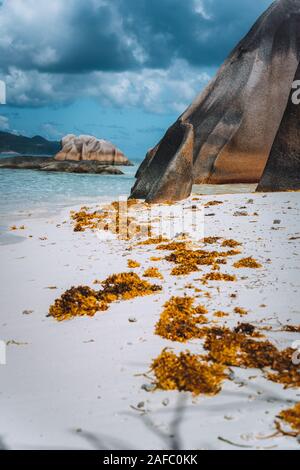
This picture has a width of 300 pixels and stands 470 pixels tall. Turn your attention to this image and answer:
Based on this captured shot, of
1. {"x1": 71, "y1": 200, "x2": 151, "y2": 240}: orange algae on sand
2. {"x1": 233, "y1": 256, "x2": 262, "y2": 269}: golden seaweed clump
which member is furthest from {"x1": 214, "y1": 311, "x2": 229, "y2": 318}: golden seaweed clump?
{"x1": 71, "y1": 200, "x2": 151, "y2": 240}: orange algae on sand

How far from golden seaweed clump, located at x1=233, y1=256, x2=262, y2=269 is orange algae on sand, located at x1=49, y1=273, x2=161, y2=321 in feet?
3.78

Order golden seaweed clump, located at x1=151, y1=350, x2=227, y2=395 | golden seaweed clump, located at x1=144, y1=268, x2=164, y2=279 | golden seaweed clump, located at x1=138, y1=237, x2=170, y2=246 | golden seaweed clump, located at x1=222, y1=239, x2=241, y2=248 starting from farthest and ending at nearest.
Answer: golden seaweed clump, located at x1=138, y1=237, x2=170, y2=246 < golden seaweed clump, located at x1=222, y1=239, x2=241, y2=248 < golden seaweed clump, located at x1=144, y1=268, x2=164, y2=279 < golden seaweed clump, located at x1=151, y1=350, x2=227, y2=395

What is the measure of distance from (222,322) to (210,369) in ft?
2.59

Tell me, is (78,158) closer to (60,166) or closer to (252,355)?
(60,166)

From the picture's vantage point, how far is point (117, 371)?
2.55m

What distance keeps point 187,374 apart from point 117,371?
0.48m

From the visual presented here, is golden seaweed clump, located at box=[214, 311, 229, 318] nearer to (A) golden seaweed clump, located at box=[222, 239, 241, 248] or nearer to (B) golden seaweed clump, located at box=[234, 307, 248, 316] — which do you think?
(B) golden seaweed clump, located at box=[234, 307, 248, 316]

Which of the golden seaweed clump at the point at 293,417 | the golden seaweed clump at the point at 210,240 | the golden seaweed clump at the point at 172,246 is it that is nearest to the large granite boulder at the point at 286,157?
the golden seaweed clump at the point at 210,240

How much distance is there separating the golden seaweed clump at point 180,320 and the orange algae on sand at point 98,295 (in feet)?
1.54

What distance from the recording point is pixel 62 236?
709cm

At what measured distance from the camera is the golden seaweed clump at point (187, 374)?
229 centimetres

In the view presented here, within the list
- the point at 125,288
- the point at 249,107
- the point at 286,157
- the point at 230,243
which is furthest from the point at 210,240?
the point at 249,107

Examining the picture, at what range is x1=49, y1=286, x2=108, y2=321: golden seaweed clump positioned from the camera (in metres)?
3.51

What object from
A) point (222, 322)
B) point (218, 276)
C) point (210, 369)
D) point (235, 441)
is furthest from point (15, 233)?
point (235, 441)
